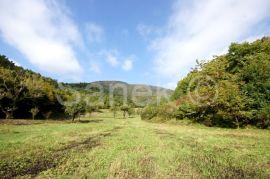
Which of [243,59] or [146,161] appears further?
[243,59]

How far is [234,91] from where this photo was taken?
34812mm

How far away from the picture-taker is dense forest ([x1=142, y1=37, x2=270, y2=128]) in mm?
34125

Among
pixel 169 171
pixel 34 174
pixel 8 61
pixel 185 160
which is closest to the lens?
pixel 34 174

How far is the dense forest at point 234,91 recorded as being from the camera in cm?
3412

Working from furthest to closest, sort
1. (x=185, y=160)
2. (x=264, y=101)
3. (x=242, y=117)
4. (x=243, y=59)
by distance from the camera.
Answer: (x=243, y=59) → (x=242, y=117) → (x=264, y=101) → (x=185, y=160)

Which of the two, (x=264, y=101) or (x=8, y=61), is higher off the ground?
(x=8, y=61)

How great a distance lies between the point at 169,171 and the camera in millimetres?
11023

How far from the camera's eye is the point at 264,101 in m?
33.5

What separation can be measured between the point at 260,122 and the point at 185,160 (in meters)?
25.4

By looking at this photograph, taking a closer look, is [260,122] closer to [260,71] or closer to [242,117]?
[242,117]

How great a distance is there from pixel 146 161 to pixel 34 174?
216 inches

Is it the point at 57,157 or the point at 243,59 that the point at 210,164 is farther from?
the point at 243,59

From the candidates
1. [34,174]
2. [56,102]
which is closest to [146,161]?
[34,174]

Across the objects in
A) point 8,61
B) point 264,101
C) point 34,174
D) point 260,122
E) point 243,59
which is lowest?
point 34,174
